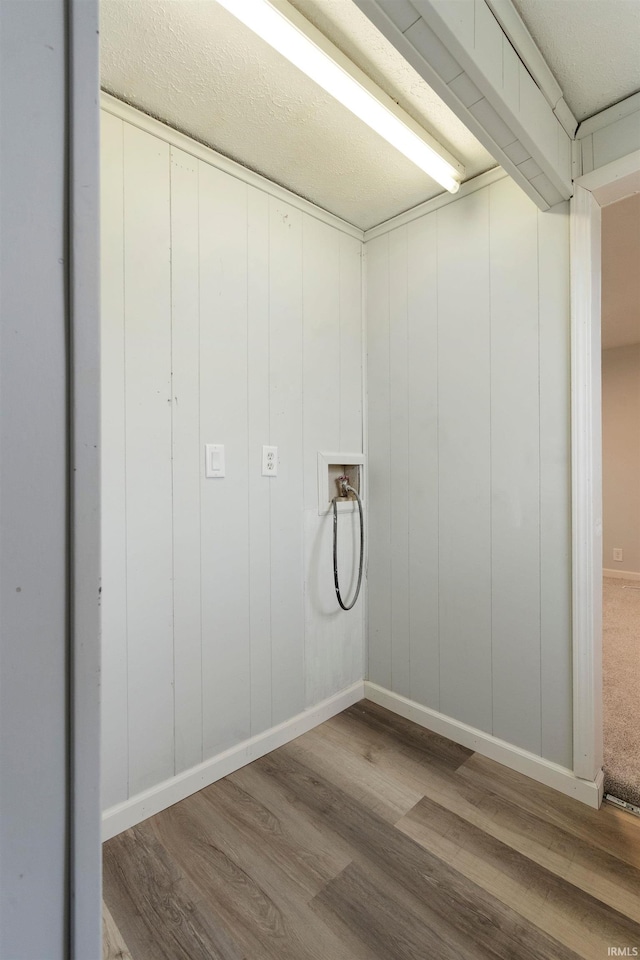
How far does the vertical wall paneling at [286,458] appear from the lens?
6.32ft

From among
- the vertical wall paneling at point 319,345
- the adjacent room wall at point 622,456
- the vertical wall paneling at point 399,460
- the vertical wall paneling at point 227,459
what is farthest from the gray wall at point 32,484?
→ the adjacent room wall at point 622,456

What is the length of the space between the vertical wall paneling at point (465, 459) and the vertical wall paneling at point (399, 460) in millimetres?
192

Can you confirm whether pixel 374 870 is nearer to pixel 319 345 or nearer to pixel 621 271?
pixel 319 345

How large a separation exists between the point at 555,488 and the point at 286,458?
1108 mm

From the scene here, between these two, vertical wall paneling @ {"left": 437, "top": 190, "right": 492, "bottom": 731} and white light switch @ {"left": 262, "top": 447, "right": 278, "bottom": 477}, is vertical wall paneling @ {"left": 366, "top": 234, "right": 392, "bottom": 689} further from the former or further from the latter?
white light switch @ {"left": 262, "top": 447, "right": 278, "bottom": 477}

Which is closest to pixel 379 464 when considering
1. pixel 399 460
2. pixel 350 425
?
pixel 399 460

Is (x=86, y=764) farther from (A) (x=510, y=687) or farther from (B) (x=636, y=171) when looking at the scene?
(B) (x=636, y=171)

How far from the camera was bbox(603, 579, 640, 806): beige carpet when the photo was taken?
5.44 ft

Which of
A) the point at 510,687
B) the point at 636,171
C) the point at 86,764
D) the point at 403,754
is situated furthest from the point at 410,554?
the point at 86,764

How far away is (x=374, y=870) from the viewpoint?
132 cm

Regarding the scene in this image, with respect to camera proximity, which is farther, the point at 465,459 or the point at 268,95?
the point at 465,459

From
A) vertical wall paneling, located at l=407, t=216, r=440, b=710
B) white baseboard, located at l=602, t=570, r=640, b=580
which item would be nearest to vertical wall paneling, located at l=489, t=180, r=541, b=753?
vertical wall paneling, located at l=407, t=216, r=440, b=710

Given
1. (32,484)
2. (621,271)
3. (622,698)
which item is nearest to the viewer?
(32,484)

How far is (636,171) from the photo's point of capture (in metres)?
1.49
